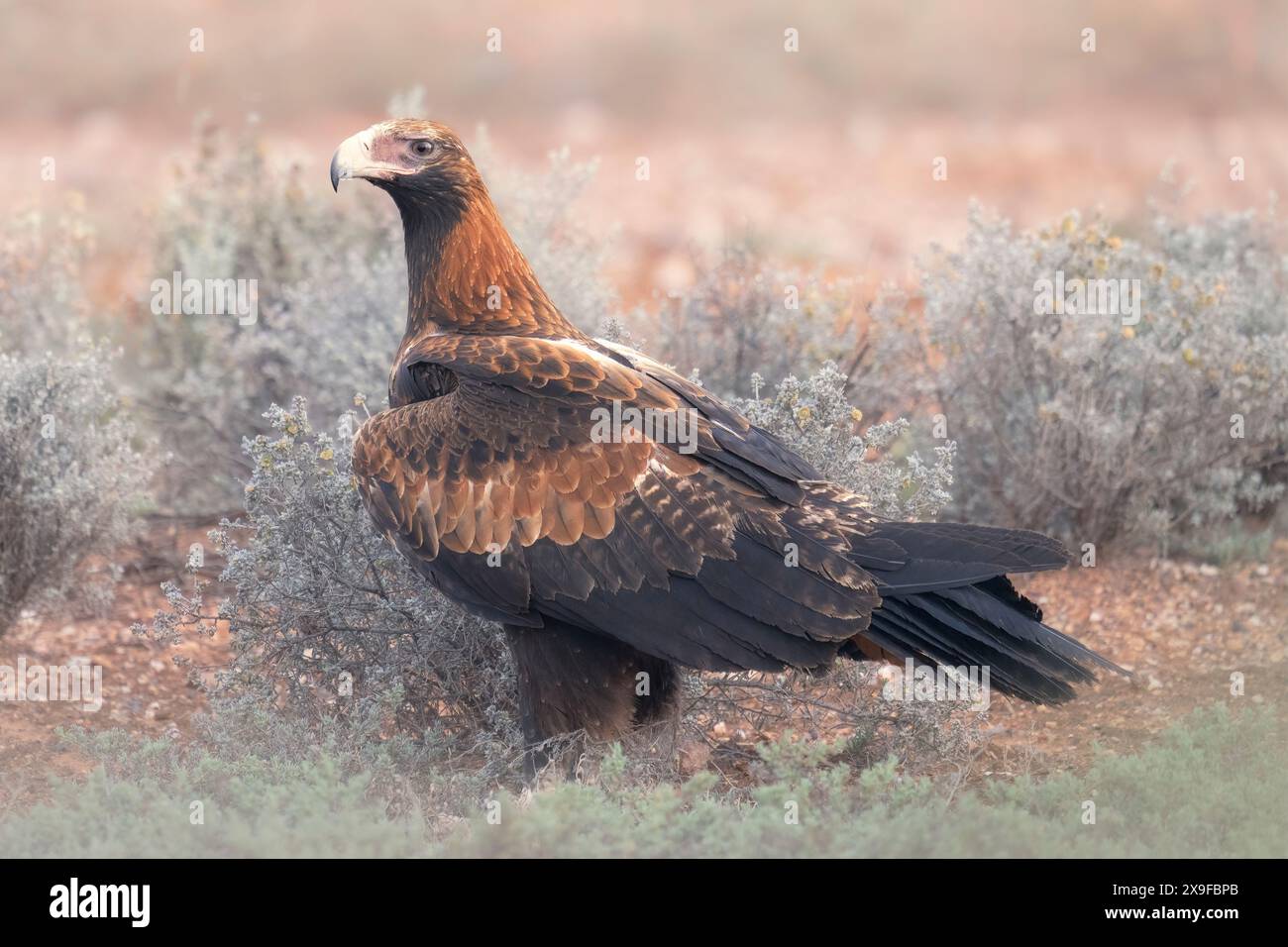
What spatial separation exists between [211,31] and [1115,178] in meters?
15.3

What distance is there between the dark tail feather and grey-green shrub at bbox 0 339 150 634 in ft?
12.7

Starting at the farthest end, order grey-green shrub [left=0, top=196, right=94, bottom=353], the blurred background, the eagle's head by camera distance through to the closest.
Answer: the blurred background, grey-green shrub [left=0, top=196, right=94, bottom=353], the eagle's head

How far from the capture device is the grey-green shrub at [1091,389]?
303 inches

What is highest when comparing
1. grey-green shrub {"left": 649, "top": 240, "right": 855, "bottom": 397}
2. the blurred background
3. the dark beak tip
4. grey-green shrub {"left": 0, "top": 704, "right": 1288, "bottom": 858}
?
the blurred background

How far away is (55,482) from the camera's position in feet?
23.1

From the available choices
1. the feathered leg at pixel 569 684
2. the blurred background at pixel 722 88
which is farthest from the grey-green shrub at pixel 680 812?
the blurred background at pixel 722 88

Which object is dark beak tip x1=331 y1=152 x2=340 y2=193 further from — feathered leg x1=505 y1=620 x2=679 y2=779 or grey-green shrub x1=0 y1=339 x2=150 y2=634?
grey-green shrub x1=0 y1=339 x2=150 y2=634

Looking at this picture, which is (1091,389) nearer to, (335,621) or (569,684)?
(569,684)

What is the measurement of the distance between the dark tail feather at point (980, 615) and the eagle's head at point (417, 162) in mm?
2093

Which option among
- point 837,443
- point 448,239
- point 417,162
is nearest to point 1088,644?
point 837,443

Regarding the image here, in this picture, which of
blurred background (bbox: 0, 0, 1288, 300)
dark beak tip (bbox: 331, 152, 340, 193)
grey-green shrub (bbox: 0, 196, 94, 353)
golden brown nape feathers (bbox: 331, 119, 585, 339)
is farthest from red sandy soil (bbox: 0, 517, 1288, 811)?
blurred background (bbox: 0, 0, 1288, 300)

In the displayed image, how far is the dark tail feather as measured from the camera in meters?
4.83

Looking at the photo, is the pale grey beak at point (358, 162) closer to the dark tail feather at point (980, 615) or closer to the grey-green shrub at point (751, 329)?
the dark tail feather at point (980, 615)

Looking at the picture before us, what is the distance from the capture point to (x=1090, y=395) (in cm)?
773
